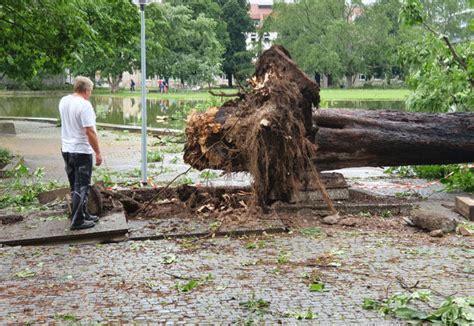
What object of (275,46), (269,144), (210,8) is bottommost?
(269,144)

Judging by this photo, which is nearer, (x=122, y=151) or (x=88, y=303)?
(x=88, y=303)

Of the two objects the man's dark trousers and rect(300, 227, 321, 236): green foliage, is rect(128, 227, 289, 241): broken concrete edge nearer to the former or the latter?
rect(300, 227, 321, 236): green foliage

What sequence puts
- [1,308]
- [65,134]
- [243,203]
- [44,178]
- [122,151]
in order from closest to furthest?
[1,308] → [65,134] → [243,203] → [44,178] → [122,151]

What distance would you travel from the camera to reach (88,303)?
520 centimetres

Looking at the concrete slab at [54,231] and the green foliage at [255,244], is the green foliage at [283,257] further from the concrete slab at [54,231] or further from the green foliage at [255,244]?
the concrete slab at [54,231]

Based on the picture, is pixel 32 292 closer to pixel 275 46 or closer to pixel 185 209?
pixel 185 209

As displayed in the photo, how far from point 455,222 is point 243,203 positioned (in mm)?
2580

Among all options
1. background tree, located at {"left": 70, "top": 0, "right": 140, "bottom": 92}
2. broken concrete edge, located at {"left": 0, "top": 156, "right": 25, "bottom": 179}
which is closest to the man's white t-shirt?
broken concrete edge, located at {"left": 0, "top": 156, "right": 25, "bottom": 179}

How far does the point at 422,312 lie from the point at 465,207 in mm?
4357

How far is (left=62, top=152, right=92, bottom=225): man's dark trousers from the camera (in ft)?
24.4

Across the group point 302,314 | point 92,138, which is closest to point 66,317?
point 302,314

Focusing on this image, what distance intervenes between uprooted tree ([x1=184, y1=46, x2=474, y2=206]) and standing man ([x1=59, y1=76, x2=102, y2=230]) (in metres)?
1.62

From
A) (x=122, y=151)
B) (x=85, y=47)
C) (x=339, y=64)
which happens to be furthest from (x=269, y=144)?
(x=339, y=64)

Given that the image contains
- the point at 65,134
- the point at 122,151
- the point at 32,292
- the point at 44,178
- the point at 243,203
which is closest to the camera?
the point at 32,292
